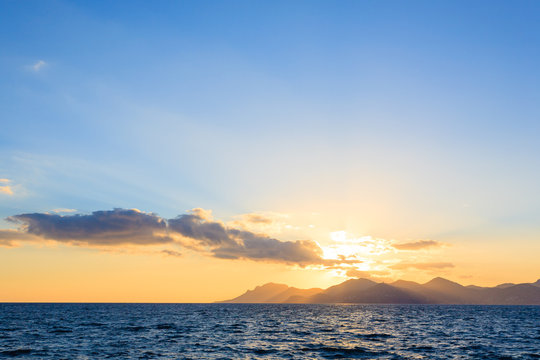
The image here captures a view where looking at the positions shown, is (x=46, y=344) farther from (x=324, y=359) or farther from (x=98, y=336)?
(x=324, y=359)

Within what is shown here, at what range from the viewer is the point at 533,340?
67.8m

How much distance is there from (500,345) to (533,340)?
1260cm

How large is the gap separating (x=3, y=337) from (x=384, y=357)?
200ft

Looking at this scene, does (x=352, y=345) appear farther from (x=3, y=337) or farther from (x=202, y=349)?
(x=3, y=337)

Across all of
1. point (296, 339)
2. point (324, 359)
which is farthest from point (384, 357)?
point (296, 339)

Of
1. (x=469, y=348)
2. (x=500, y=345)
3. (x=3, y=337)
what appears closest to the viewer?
(x=469, y=348)

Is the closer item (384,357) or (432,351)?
(384,357)

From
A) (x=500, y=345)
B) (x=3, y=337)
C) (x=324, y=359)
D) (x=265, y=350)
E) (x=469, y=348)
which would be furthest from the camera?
(x=3, y=337)

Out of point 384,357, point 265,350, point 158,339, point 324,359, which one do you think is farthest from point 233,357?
point 158,339

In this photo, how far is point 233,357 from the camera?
4622cm

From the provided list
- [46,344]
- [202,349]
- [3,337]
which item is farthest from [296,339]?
[3,337]

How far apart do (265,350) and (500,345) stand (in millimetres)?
37827

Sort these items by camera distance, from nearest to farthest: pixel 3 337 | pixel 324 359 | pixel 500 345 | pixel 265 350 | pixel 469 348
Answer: pixel 324 359, pixel 265 350, pixel 469 348, pixel 500 345, pixel 3 337

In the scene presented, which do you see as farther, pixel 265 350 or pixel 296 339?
pixel 296 339
